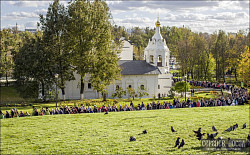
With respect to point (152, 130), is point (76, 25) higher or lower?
higher

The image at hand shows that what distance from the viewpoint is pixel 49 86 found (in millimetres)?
34719

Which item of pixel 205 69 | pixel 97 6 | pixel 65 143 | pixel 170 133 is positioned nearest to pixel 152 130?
pixel 170 133

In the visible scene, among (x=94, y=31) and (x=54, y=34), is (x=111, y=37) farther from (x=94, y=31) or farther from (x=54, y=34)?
(x=54, y=34)

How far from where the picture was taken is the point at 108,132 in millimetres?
17297

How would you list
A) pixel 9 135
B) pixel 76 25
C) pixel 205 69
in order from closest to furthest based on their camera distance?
pixel 9 135
pixel 76 25
pixel 205 69

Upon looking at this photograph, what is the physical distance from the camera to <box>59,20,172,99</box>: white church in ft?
127

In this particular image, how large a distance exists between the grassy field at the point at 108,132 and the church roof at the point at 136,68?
693 inches

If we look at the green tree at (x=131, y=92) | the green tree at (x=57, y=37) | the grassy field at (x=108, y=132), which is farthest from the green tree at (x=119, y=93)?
the grassy field at (x=108, y=132)

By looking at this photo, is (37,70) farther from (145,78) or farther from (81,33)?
(145,78)

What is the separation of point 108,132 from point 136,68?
24026mm

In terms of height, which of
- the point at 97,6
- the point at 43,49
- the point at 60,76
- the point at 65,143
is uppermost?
the point at 97,6

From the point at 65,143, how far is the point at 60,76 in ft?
67.0

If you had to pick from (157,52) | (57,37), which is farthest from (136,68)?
(57,37)

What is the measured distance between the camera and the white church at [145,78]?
3881cm
